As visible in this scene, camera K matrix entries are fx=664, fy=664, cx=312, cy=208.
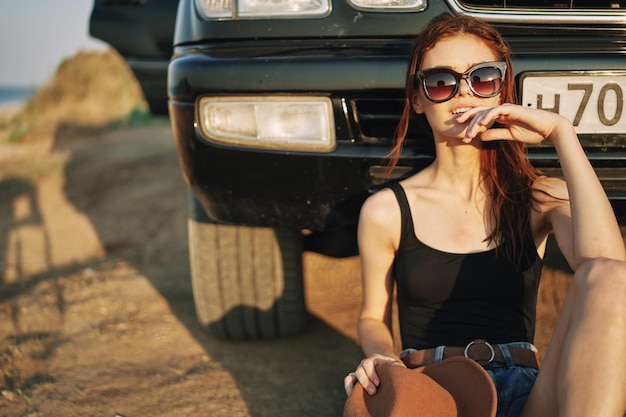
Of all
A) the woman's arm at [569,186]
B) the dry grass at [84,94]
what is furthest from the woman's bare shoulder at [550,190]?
the dry grass at [84,94]

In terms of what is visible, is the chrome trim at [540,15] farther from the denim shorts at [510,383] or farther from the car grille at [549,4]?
the denim shorts at [510,383]

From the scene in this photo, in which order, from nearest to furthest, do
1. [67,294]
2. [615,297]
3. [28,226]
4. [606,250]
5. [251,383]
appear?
1. [615,297]
2. [606,250]
3. [251,383]
4. [67,294]
5. [28,226]

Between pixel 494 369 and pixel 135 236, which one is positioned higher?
pixel 494 369

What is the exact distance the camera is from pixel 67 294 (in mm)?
3268

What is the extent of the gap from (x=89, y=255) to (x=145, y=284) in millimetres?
1229

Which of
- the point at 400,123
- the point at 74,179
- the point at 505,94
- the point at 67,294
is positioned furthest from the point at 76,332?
the point at 74,179

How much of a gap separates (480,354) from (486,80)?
2.26ft

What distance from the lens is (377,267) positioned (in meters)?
1.85

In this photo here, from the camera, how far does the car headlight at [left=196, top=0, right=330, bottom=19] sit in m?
1.96

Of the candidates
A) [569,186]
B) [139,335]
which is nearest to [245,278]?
[139,335]

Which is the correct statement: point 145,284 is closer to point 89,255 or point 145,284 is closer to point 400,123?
point 89,255

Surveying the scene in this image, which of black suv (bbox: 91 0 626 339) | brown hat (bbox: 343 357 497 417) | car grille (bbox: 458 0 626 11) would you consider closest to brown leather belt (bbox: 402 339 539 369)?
brown hat (bbox: 343 357 497 417)

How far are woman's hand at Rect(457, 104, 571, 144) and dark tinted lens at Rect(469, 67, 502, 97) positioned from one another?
0.06 m

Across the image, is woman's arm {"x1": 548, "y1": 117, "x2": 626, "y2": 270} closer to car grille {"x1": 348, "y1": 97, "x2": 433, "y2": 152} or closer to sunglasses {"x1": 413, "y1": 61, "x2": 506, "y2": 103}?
sunglasses {"x1": 413, "y1": 61, "x2": 506, "y2": 103}
